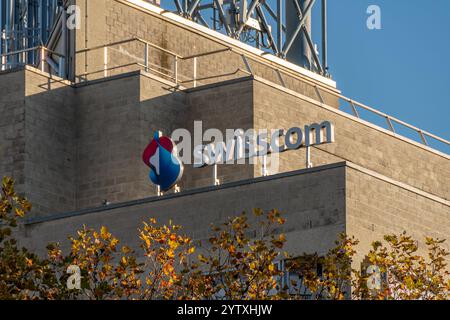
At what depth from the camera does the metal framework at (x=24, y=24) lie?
85.1 meters

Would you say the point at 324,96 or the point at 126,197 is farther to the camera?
the point at 324,96

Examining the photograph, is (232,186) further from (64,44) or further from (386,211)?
(64,44)

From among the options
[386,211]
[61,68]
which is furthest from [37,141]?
[386,211]

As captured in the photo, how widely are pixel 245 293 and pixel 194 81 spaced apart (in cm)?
2916

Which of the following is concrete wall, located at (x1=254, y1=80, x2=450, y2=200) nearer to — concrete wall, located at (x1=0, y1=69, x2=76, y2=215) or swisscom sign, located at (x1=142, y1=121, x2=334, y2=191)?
swisscom sign, located at (x1=142, y1=121, x2=334, y2=191)

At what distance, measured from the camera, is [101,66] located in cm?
7031

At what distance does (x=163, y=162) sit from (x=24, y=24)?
24074mm

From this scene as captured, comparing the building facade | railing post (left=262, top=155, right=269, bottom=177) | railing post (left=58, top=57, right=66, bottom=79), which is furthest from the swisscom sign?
railing post (left=58, top=57, right=66, bottom=79)

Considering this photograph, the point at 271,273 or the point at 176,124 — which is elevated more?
the point at 176,124

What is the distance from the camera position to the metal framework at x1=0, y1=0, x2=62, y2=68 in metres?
85.1
